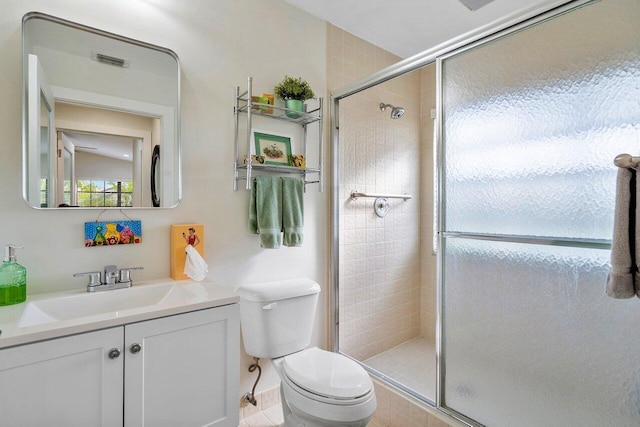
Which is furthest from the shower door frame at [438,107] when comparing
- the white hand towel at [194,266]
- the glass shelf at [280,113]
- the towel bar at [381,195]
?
the white hand towel at [194,266]

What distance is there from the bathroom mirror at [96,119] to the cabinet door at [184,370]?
65 centimetres

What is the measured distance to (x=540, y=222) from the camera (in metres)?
1.26

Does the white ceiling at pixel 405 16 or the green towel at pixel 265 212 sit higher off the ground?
the white ceiling at pixel 405 16

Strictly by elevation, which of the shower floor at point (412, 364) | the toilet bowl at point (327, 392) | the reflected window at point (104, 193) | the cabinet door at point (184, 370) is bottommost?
the shower floor at point (412, 364)

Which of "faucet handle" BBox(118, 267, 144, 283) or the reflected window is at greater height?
the reflected window

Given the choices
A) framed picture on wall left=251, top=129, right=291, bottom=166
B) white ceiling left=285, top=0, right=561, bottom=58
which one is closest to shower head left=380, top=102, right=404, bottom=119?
white ceiling left=285, top=0, right=561, bottom=58

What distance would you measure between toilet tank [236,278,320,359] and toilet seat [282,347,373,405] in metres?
0.11

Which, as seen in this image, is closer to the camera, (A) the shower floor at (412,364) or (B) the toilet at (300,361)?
(B) the toilet at (300,361)

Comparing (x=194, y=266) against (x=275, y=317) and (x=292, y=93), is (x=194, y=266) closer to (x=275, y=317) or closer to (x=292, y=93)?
(x=275, y=317)

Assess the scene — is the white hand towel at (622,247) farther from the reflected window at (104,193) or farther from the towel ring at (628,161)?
the reflected window at (104,193)

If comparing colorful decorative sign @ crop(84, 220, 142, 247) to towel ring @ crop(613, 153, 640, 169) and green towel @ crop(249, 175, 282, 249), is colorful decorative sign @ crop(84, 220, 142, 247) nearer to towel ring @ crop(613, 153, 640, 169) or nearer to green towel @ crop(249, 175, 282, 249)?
green towel @ crop(249, 175, 282, 249)

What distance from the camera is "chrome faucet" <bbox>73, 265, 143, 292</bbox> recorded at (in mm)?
1327

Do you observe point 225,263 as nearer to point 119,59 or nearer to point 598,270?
point 119,59

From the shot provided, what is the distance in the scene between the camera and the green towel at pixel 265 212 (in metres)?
1.75
